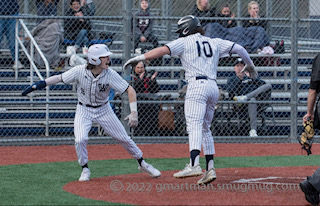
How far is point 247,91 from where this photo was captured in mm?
11773

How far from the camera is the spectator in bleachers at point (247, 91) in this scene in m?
11.5

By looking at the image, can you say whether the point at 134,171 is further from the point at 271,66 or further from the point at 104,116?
the point at 271,66

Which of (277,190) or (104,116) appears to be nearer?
(277,190)

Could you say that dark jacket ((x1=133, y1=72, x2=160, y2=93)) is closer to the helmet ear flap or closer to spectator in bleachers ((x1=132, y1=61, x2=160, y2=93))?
spectator in bleachers ((x1=132, y1=61, x2=160, y2=93))

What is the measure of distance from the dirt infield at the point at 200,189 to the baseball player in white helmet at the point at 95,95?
40 centimetres

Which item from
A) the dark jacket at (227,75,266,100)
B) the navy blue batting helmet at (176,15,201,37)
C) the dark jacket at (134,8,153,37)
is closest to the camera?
the navy blue batting helmet at (176,15,201,37)

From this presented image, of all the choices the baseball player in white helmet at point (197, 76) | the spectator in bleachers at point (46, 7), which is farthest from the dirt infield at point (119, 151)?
the baseball player in white helmet at point (197, 76)

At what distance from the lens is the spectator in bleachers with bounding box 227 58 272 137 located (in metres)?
11.5

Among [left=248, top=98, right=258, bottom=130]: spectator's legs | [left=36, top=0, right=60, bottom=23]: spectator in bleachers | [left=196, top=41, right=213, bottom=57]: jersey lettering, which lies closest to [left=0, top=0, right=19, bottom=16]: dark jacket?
[left=36, top=0, right=60, bottom=23]: spectator in bleachers

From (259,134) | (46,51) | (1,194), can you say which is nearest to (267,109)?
(259,134)

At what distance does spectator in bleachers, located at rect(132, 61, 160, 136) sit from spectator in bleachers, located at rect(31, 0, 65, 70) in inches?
74.4

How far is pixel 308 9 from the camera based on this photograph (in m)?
15.2

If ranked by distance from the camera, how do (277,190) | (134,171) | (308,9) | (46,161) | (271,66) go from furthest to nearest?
(308,9) → (271,66) → (46,161) → (134,171) → (277,190)

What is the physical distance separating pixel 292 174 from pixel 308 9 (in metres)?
8.71
